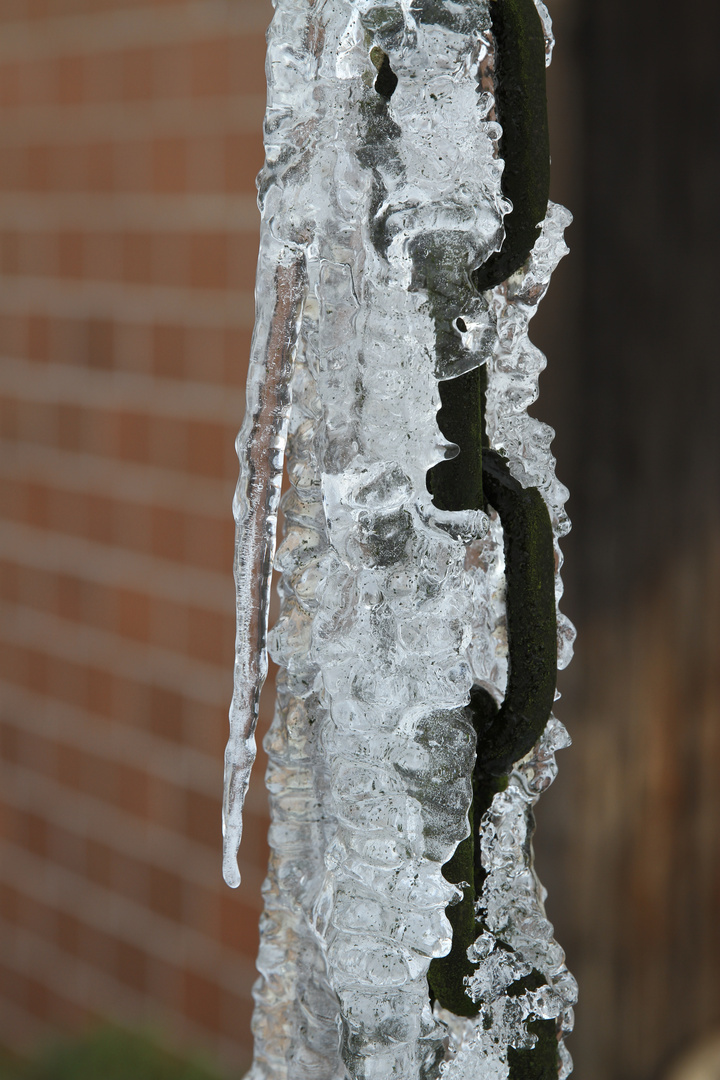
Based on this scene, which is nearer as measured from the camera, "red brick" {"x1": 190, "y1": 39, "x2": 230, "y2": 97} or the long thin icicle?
the long thin icicle

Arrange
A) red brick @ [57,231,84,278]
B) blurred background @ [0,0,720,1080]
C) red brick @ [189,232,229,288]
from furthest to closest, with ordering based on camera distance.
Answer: red brick @ [57,231,84,278] < red brick @ [189,232,229,288] < blurred background @ [0,0,720,1080]

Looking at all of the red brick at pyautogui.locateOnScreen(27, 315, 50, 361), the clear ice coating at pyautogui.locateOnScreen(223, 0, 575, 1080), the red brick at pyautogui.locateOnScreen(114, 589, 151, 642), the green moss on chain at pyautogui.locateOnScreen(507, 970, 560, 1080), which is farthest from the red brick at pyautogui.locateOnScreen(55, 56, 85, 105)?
the green moss on chain at pyautogui.locateOnScreen(507, 970, 560, 1080)

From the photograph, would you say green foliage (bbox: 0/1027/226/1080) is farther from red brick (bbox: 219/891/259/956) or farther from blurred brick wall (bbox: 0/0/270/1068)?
red brick (bbox: 219/891/259/956)

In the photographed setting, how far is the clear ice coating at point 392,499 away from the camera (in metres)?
0.32

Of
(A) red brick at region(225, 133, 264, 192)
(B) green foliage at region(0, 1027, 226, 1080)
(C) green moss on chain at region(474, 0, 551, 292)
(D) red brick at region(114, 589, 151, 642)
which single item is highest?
(A) red brick at region(225, 133, 264, 192)

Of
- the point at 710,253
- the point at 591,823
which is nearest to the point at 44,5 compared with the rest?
the point at 710,253

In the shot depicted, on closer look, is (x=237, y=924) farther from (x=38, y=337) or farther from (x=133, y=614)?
(x=38, y=337)

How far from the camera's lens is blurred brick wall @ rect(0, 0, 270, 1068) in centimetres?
167

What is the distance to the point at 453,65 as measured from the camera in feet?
1.05

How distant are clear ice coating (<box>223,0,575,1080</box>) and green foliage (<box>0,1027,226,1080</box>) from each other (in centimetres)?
164

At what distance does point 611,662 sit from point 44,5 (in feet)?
4.47

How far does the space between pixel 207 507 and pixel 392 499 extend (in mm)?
1422

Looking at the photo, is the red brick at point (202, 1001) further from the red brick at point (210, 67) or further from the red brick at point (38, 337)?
the red brick at point (210, 67)

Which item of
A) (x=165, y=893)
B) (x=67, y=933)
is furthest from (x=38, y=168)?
(x=67, y=933)
